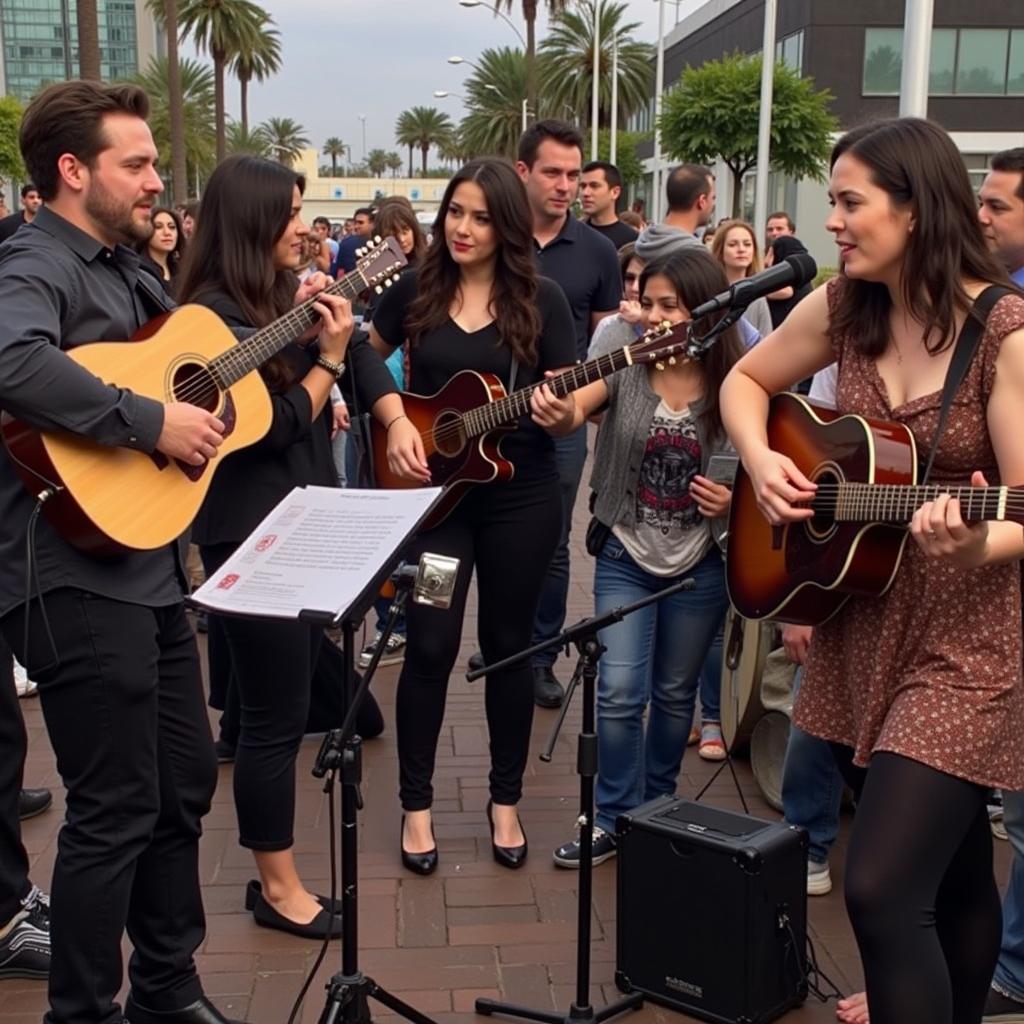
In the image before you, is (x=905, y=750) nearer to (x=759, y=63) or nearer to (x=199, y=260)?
(x=199, y=260)

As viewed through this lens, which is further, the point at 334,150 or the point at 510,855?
the point at 334,150

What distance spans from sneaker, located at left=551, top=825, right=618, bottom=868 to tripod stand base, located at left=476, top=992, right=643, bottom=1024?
2.54 ft

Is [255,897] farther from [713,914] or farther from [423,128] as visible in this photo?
[423,128]

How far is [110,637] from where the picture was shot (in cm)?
273

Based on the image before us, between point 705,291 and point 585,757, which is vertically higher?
point 705,291

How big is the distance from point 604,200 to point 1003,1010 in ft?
18.4

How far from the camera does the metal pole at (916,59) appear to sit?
698cm

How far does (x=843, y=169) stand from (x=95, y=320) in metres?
1.64

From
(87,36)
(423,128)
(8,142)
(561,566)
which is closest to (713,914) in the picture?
(561,566)

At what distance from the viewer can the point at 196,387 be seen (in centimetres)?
311

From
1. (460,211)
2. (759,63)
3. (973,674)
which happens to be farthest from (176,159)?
(973,674)

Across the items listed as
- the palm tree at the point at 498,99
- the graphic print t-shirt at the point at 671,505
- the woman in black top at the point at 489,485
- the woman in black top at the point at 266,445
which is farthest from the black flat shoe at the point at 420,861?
the palm tree at the point at 498,99

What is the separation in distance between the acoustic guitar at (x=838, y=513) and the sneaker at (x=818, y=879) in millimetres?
1325

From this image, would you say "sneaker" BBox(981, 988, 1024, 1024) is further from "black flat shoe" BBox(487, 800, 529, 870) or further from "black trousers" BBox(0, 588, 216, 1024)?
"black trousers" BBox(0, 588, 216, 1024)
